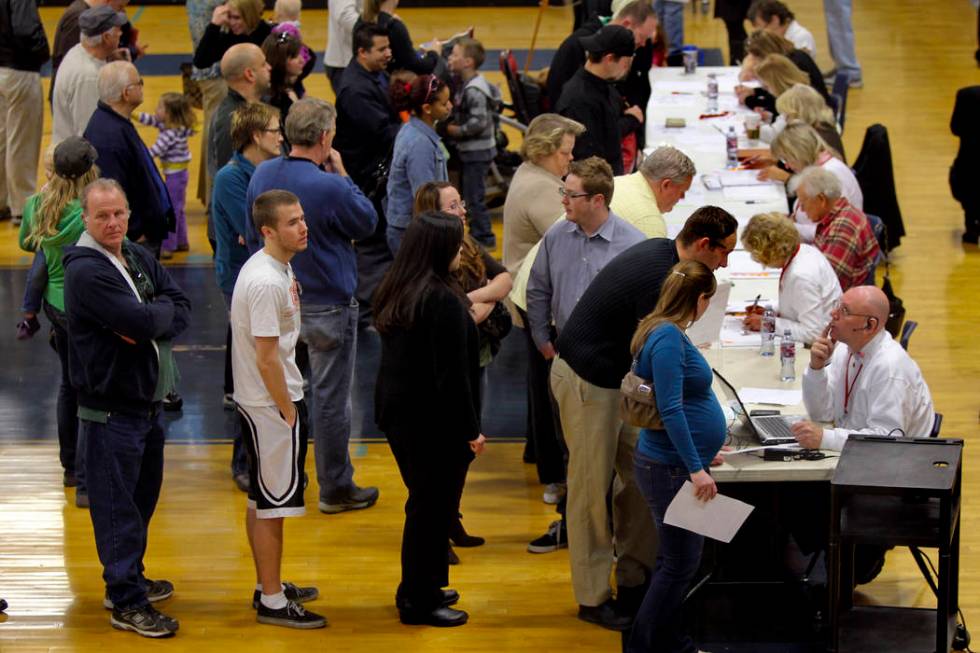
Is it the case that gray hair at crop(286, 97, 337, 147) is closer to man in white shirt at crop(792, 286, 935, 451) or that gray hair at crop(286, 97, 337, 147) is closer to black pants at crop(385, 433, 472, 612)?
→ black pants at crop(385, 433, 472, 612)

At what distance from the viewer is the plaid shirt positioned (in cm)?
676

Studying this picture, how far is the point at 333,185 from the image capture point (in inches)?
235

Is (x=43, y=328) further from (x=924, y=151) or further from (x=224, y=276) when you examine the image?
(x=924, y=151)

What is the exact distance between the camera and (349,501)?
6.31m

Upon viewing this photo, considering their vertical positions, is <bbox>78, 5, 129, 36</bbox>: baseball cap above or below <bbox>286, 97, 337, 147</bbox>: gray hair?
above

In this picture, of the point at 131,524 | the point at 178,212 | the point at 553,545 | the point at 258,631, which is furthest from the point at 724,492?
the point at 178,212

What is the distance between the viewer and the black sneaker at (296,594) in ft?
17.8

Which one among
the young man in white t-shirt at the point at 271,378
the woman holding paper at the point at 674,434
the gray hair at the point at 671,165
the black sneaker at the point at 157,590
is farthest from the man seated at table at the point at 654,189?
the black sneaker at the point at 157,590

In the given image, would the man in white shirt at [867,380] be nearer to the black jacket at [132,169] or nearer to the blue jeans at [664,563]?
the blue jeans at [664,563]

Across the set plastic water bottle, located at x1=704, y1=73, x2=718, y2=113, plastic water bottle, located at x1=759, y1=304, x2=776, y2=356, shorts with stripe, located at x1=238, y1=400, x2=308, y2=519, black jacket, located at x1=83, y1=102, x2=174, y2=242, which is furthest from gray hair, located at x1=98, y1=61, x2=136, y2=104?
plastic water bottle, located at x1=704, y1=73, x2=718, y2=113

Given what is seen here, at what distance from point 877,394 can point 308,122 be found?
8.05ft

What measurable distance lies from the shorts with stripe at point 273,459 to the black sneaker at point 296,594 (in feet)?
1.40

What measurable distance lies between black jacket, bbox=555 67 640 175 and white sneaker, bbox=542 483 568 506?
1.92 metres

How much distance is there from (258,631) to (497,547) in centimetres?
111
